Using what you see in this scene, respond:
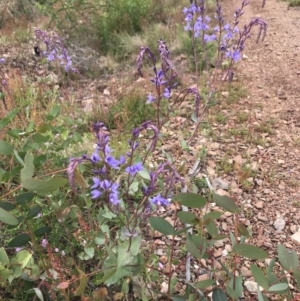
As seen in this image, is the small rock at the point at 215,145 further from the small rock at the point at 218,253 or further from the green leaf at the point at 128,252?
the green leaf at the point at 128,252

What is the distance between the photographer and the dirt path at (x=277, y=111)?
2.30 m

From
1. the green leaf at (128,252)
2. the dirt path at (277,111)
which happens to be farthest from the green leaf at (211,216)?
the dirt path at (277,111)

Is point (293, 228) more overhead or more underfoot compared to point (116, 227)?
more underfoot

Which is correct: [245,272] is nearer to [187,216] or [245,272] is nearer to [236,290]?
[236,290]

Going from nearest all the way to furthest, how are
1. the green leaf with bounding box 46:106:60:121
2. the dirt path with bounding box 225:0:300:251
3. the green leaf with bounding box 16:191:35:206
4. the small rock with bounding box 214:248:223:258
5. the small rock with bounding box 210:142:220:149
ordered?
the green leaf with bounding box 16:191:35:206, the green leaf with bounding box 46:106:60:121, the small rock with bounding box 214:248:223:258, the dirt path with bounding box 225:0:300:251, the small rock with bounding box 210:142:220:149

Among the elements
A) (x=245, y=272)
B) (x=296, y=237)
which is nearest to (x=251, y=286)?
(x=245, y=272)

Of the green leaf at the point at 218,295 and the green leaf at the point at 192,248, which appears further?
the green leaf at the point at 218,295

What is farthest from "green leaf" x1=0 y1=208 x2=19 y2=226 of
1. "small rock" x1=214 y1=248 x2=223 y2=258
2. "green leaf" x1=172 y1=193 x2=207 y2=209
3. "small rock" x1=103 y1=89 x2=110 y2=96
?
"small rock" x1=103 y1=89 x2=110 y2=96

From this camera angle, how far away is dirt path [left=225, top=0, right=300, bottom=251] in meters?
2.30

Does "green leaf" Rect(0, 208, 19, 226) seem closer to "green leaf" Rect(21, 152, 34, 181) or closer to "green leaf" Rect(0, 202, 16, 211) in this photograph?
"green leaf" Rect(21, 152, 34, 181)

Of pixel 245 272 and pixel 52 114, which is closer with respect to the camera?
pixel 52 114

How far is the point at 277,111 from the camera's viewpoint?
3242 mm

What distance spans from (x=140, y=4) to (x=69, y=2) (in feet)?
3.20

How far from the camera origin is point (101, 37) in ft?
15.2
